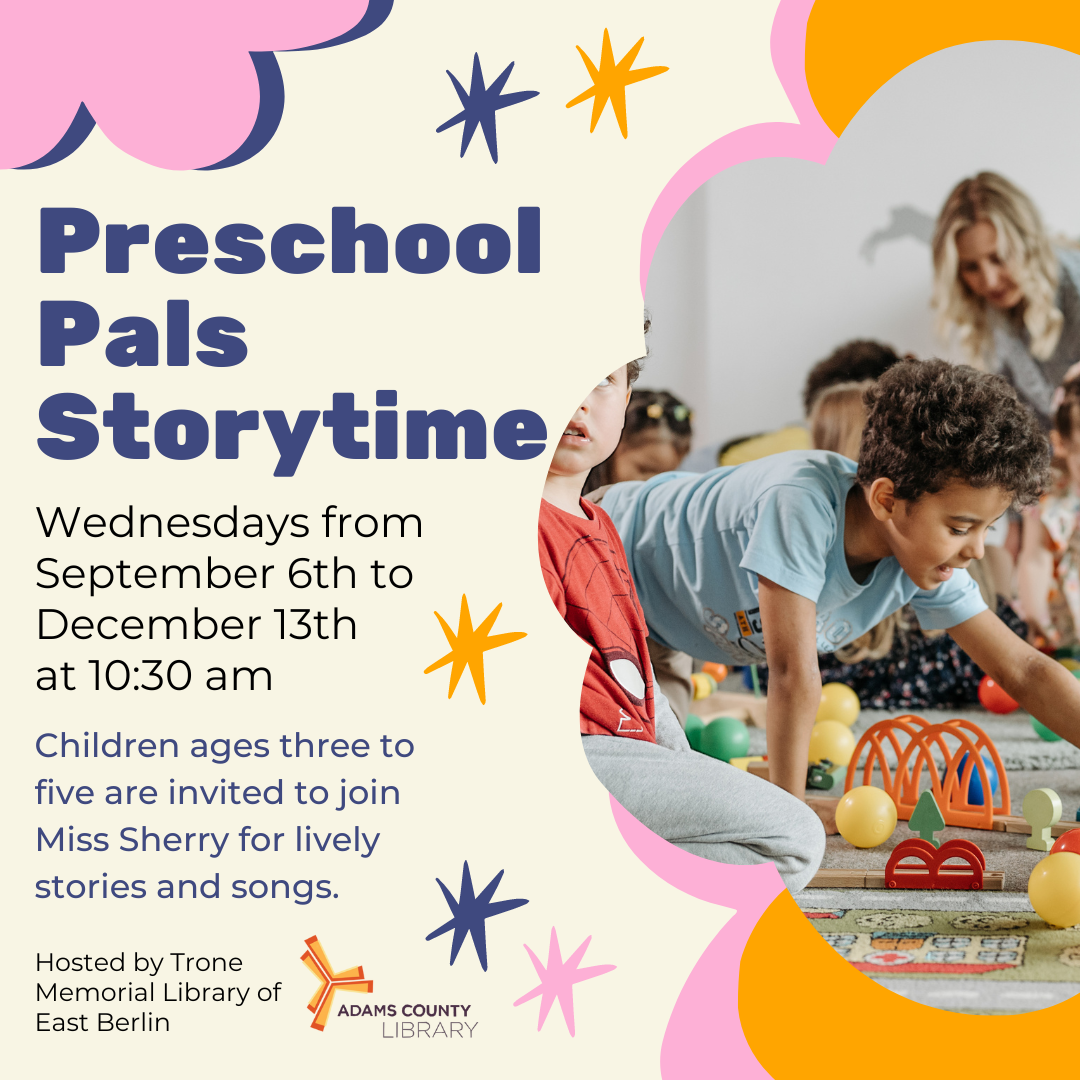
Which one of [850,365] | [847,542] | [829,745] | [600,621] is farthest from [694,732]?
[850,365]

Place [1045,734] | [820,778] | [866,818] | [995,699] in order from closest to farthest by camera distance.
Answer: [866,818] < [820,778] < [1045,734] < [995,699]

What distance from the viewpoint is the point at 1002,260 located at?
234 cm

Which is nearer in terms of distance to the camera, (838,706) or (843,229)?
(838,706)

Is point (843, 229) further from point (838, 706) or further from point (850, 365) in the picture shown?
point (838, 706)

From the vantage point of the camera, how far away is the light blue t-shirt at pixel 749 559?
1201 millimetres

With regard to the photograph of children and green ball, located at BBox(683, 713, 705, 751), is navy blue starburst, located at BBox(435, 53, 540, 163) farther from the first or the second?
green ball, located at BBox(683, 713, 705, 751)

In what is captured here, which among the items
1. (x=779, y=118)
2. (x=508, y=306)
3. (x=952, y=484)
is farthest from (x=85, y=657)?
(x=952, y=484)

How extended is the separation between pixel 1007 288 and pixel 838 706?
1.07m

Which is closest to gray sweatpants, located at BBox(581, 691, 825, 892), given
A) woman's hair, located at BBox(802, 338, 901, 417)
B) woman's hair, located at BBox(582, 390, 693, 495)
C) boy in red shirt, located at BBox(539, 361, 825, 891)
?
boy in red shirt, located at BBox(539, 361, 825, 891)

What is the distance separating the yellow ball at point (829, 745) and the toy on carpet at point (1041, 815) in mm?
317

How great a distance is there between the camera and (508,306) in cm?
83

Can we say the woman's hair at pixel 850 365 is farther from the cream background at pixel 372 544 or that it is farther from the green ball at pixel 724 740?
the cream background at pixel 372 544

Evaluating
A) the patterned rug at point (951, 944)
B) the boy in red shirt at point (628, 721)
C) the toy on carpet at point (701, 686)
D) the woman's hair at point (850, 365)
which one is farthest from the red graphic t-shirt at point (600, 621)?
the woman's hair at point (850, 365)

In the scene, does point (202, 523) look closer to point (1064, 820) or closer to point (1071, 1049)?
point (1071, 1049)
